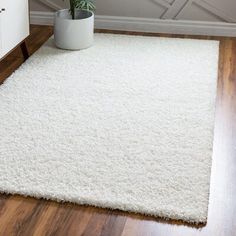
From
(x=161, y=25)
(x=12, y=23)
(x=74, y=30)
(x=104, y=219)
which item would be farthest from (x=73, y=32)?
(x=104, y=219)

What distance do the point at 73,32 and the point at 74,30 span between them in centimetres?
1

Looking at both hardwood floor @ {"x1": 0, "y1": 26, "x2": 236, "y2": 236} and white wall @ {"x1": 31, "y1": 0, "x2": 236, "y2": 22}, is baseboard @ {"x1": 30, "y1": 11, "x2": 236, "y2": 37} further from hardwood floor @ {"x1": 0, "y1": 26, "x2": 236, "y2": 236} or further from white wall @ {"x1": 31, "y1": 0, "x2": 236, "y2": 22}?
hardwood floor @ {"x1": 0, "y1": 26, "x2": 236, "y2": 236}

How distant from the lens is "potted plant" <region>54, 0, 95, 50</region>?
3102mm

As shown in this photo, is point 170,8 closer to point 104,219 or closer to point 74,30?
point 74,30

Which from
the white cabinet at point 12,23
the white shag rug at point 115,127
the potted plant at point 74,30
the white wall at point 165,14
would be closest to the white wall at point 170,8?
the white wall at point 165,14

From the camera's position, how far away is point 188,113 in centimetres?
238

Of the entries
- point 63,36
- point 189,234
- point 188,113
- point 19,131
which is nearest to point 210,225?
point 189,234

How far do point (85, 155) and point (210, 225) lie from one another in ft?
2.02

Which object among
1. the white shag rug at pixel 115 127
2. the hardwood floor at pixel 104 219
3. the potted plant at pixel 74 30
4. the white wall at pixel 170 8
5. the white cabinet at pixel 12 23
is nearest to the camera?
the hardwood floor at pixel 104 219

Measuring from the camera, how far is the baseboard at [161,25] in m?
3.50

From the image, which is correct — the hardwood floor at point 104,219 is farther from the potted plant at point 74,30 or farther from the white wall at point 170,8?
the white wall at point 170,8

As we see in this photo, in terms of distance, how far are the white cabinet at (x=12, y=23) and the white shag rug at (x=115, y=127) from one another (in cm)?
17

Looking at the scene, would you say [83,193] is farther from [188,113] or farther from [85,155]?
[188,113]

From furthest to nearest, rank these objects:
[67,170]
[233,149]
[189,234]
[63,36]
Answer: [63,36] < [233,149] < [67,170] < [189,234]
